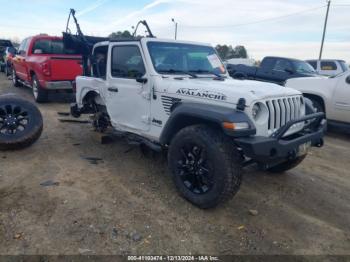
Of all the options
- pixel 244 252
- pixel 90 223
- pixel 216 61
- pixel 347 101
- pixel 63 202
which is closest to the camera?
pixel 244 252

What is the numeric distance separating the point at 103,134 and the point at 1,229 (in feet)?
9.94

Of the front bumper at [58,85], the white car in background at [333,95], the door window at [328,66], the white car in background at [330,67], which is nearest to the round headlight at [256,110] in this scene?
the white car in background at [333,95]

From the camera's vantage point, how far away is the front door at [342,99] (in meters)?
6.93

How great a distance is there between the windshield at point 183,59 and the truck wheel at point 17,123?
2.48 meters

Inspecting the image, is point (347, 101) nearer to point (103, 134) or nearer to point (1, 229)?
point (103, 134)

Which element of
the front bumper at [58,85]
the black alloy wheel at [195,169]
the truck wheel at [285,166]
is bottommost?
the truck wheel at [285,166]

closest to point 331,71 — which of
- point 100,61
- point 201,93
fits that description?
point 100,61

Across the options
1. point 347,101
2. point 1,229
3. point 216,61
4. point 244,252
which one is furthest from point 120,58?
point 347,101

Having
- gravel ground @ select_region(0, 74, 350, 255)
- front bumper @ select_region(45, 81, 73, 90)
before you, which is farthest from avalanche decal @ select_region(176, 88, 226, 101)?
front bumper @ select_region(45, 81, 73, 90)

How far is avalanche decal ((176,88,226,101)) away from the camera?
3402 mm

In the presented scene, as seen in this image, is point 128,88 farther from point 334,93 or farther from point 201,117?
point 334,93

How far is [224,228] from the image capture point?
327cm

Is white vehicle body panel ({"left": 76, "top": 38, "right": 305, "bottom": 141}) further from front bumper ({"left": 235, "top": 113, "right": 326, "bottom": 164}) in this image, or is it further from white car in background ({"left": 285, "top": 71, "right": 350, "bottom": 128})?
white car in background ({"left": 285, "top": 71, "right": 350, "bottom": 128})

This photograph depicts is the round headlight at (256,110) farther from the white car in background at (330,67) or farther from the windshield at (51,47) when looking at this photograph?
the white car in background at (330,67)
